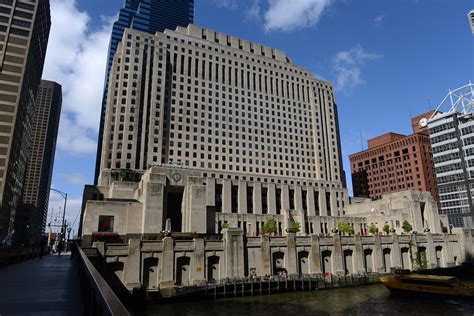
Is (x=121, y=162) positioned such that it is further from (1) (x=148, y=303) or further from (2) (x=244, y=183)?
(1) (x=148, y=303)

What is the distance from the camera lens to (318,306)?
4234cm

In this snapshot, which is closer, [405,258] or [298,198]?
[405,258]

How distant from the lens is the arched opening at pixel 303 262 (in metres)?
60.5

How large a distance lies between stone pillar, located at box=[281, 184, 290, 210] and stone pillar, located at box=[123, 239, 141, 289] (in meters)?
72.3

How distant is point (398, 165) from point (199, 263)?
15522cm

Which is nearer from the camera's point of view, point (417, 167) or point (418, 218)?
point (418, 218)

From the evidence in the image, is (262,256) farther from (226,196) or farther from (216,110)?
(216,110)

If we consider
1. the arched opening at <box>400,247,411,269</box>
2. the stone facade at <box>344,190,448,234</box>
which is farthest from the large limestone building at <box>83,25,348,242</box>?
the arched opening at <box>400,247,411,269</box>

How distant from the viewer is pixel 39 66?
138625mm

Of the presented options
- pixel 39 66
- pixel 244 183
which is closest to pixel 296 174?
pixel 244 183

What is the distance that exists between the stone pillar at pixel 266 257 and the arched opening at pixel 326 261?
12691 mm

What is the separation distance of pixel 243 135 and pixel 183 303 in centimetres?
10324

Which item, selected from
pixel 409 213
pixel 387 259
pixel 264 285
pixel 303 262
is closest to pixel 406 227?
pixel 409 213

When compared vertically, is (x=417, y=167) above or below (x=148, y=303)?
above
